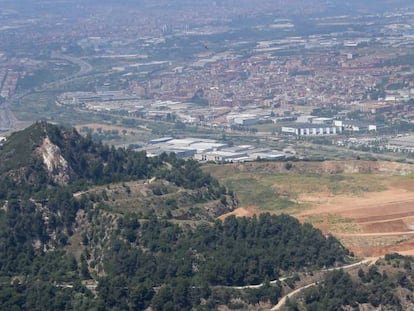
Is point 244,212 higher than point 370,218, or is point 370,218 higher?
point 370,218

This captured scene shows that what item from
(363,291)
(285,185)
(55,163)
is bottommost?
(285,185)

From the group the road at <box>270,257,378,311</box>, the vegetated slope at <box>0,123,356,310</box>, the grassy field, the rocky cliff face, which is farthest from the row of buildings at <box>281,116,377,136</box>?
the road at <box>270,257,378,311</box>

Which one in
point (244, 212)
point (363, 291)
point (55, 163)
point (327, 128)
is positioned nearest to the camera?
point (363, 291)

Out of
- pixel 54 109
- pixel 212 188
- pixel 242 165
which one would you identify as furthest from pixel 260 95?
pixel 212 188

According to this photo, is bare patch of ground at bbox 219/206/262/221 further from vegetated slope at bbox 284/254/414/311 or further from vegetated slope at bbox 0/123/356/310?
vegetated slope at bbox 284/254/414/311

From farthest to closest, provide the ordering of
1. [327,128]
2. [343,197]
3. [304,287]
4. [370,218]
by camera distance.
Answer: [327,128]
[343,197]
[370,218]
[304,287]

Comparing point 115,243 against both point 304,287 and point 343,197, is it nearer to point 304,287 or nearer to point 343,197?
point 304,287

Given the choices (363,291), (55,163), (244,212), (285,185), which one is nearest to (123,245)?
(244,212)

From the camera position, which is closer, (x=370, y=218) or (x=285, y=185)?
(x=370, y=218)

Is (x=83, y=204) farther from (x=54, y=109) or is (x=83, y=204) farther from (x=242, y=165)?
(x=54, y=109)
